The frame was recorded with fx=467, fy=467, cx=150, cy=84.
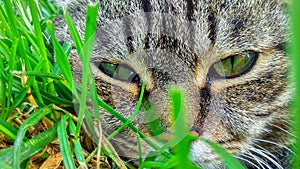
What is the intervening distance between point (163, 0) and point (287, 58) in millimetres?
437

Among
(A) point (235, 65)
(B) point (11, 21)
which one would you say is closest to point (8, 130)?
(B) point (11, 21)

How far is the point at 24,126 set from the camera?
3.51 ft

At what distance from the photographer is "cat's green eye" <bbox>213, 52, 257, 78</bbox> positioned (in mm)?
1424

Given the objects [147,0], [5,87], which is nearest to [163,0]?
[147,0]

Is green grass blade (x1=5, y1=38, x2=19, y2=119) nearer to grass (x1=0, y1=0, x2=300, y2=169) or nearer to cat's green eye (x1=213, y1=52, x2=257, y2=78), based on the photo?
grass (x1=0, y1=0, x2=300, y2=169)

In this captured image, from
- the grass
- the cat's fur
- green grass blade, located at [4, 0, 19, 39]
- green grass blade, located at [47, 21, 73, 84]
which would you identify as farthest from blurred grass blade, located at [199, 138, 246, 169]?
green grass blade, located at [4, 0, 19, 39]

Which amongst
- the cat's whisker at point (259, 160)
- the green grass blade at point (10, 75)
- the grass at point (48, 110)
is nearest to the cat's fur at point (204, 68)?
the cat's whisker at point (259, 160)

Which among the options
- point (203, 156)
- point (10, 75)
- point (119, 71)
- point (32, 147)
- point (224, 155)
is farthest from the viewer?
point (119, 71)

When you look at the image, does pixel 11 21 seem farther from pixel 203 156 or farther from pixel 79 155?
pixel 203 156

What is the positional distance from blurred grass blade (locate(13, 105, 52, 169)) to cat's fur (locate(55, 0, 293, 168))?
0.77 ft

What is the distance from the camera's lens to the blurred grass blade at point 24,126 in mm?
974

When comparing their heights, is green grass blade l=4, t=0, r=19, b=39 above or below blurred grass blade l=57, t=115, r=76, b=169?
above

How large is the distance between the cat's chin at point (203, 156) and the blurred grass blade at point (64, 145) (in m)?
A: 0.36

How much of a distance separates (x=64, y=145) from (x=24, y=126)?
0.34 feet
